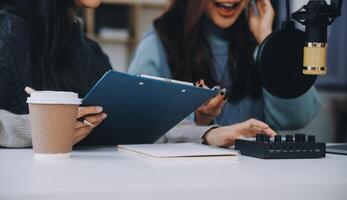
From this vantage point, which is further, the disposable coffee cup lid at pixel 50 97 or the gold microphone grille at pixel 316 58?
the gold microphone grille at pixel 316 58

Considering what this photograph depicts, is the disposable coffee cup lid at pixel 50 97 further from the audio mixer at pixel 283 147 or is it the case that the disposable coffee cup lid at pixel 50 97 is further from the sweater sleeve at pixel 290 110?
the sweater sleeve at pixel 290 110

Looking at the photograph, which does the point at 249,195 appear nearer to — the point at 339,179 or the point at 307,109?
the point at 339,179

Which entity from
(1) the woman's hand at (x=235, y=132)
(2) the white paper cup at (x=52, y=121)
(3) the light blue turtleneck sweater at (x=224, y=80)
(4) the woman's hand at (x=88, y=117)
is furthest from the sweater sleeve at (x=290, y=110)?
(2) the white paper cup at (x=52, y=121)


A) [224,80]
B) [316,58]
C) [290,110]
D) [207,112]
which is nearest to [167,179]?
[316,58]

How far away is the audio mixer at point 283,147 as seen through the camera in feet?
3.25

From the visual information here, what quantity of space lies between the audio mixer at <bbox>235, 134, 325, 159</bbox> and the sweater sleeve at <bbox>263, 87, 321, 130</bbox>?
0.85 meters

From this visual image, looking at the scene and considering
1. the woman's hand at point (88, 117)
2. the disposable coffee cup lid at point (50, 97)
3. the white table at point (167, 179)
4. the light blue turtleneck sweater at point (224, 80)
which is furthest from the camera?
the light blue turtleneck sweater at point (224, 80)

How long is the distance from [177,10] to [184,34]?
10 centimetres

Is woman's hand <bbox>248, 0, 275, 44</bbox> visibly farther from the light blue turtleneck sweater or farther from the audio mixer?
the audio mixer

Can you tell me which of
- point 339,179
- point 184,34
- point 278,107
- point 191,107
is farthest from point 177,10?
point 339,179

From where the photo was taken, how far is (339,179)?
2.42 ft

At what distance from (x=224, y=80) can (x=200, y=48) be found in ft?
0.47

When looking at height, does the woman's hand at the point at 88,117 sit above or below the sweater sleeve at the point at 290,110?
above

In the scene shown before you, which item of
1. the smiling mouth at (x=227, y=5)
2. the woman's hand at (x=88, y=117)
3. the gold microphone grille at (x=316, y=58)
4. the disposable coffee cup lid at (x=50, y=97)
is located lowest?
the woman's hand at (x=88, y=117)
